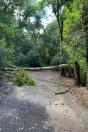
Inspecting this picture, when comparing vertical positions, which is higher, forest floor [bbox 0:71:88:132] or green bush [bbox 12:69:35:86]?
forest floor [bbox 0:71:88:132]

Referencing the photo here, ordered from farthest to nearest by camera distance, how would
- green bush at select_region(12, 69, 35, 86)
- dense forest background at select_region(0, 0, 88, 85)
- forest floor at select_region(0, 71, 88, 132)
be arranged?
1. green bush at select_region(12, 69, 35, 86)
2. dense forest background at select_region(0, 0, 88, 85)
3. forest floor at select_region(0, 71, 88, 132)

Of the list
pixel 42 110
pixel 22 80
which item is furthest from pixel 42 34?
pixel 42 110

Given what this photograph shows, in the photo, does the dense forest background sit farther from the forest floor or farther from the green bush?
the forest floor

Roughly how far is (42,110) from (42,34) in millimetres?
24117

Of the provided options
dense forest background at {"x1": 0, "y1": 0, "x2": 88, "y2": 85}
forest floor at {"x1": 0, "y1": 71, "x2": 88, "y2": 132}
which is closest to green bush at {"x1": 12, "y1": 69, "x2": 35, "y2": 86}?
forest floor at {"x1": 0, "y1": 71, "x2": 88, "y2": 132}

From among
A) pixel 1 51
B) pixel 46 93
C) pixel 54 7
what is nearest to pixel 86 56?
pixel 46 93

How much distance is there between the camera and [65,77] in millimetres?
23828

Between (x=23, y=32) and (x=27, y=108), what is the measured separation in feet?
76.4

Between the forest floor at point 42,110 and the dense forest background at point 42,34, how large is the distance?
277cm

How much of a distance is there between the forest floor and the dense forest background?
9.08 feet

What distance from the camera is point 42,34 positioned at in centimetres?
3516

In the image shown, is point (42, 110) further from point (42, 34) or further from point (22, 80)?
point (42, 34)

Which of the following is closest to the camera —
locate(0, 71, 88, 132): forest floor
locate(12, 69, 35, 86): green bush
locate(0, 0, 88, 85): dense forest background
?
locate(0, 71, 88, 132): forest floor

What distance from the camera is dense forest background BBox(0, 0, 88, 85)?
52.5 feet
